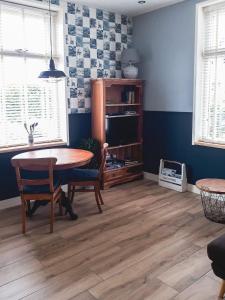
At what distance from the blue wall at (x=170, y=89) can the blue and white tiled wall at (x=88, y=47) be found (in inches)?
15.6

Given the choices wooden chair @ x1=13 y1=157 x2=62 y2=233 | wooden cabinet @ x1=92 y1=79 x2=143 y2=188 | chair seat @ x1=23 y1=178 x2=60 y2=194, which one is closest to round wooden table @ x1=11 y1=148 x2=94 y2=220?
wooden chair @ x1=13 y1=157 x2=62 y2=233

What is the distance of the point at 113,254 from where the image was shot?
2.56 metres

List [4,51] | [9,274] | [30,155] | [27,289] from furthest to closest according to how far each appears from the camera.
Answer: [4,51], [30,155], [9,274], [27,289]

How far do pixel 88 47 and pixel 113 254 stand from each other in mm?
3054

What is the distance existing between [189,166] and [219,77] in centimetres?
129

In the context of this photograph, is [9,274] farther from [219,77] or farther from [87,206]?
[219,77]

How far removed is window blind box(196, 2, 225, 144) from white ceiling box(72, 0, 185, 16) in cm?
64

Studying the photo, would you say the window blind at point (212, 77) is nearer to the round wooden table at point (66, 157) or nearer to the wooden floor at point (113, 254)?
the wooden floor at point (113, 254)

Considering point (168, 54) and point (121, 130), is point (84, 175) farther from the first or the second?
point (168, 54)

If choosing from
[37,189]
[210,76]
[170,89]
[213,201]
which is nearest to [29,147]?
[37,189]

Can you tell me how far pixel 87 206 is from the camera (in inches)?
146

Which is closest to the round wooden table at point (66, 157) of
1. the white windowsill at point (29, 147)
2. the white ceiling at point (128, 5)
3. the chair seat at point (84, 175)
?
the chair seat at point (84, 175)

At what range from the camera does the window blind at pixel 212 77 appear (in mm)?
3736

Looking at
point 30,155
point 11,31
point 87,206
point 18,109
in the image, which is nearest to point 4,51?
point 11,31
